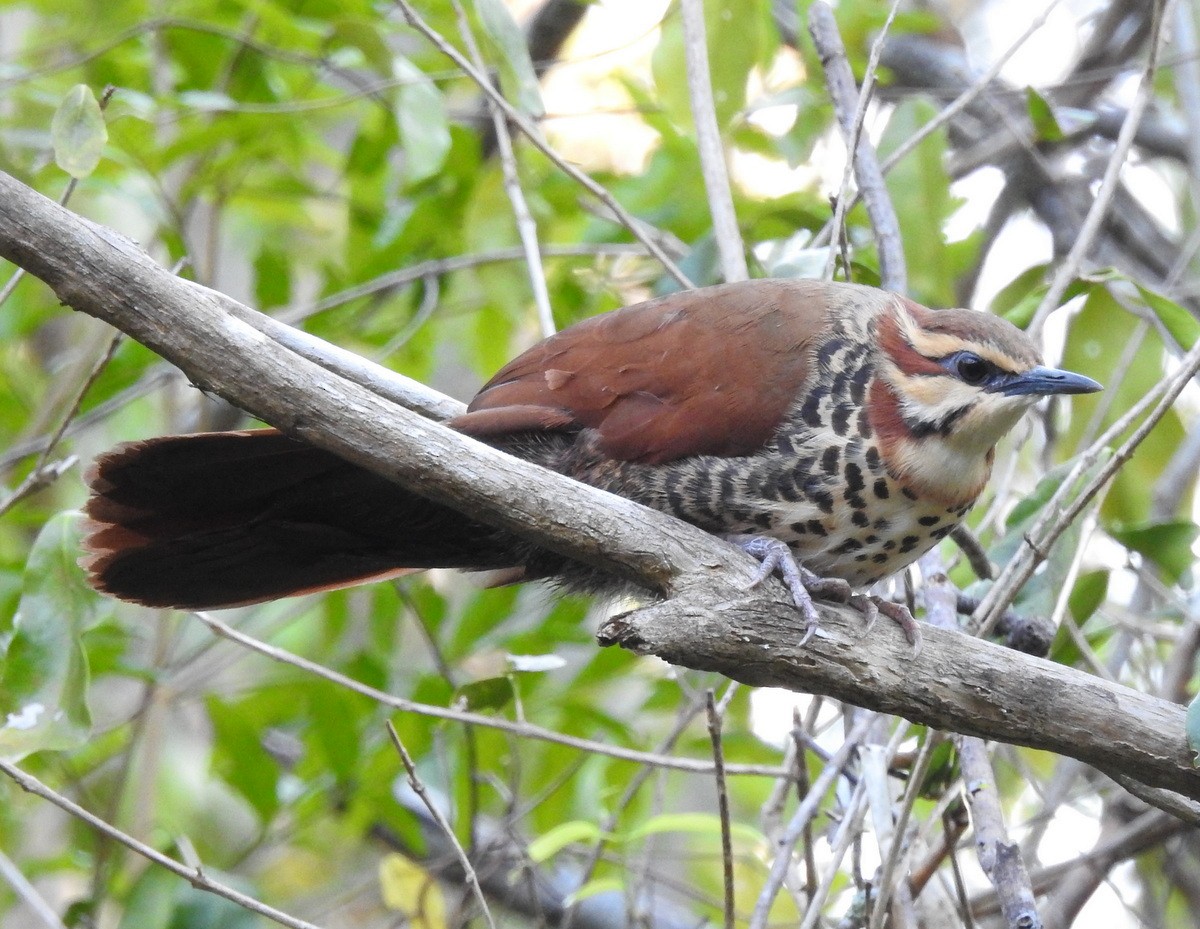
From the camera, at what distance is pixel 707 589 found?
6.21ft

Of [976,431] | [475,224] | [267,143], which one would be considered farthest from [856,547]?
[267,143]

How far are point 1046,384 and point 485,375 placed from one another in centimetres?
209

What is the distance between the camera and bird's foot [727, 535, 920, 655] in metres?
1.99

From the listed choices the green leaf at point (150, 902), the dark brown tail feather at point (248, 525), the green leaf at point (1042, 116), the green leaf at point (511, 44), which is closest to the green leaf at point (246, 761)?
the green leaf at point (150, 902)

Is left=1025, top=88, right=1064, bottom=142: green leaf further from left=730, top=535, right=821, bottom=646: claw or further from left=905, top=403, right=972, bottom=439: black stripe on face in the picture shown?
left=730, top=535, right=821, bottom=646: claw

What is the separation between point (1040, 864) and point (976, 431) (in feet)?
4.47

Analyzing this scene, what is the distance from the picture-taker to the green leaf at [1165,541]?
2670mm

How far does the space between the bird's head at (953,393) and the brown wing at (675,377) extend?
170 millimetres

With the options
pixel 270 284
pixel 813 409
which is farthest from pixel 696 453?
pixel 270 284

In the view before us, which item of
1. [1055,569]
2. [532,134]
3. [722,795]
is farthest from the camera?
[532,134]

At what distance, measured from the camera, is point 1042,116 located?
3.06 metres

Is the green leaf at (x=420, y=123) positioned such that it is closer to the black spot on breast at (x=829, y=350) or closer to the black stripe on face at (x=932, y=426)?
the black spot on breast at (x=829, y=350)

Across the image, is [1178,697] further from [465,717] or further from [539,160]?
[539,160]

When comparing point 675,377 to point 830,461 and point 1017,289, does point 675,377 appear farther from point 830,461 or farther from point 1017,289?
point 1017,289
